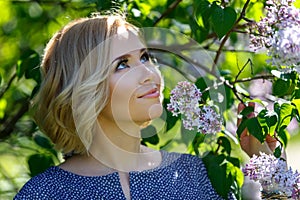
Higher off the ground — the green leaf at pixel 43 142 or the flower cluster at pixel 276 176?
the flower cluster at pixel 276 176

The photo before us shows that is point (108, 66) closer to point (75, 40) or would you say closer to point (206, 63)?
point (75, 40)

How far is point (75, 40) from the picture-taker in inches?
71.4

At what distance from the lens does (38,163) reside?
220cm

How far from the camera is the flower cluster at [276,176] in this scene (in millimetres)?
1677

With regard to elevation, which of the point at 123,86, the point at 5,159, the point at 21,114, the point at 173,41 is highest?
the point at 123,86

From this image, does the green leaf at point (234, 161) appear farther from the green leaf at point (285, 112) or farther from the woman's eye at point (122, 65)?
the woman's eye at point (122, 65)

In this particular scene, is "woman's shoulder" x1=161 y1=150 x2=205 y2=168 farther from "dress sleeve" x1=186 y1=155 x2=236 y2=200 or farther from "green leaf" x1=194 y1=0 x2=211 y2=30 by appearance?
"green leaf" x1=194 y1=0 x2=211 y2=30

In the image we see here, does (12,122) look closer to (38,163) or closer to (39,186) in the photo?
(38,163)

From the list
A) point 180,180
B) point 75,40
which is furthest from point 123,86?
point 180,180

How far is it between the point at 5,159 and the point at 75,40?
0.92 metres

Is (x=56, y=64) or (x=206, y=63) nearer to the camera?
(x=56, y=64)

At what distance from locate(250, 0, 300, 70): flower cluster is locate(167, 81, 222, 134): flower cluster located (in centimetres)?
17

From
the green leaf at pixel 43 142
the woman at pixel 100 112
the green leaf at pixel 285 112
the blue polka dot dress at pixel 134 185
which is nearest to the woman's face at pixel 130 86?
the woman at pixel 100 112

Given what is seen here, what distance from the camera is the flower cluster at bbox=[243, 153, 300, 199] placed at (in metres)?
1.68
